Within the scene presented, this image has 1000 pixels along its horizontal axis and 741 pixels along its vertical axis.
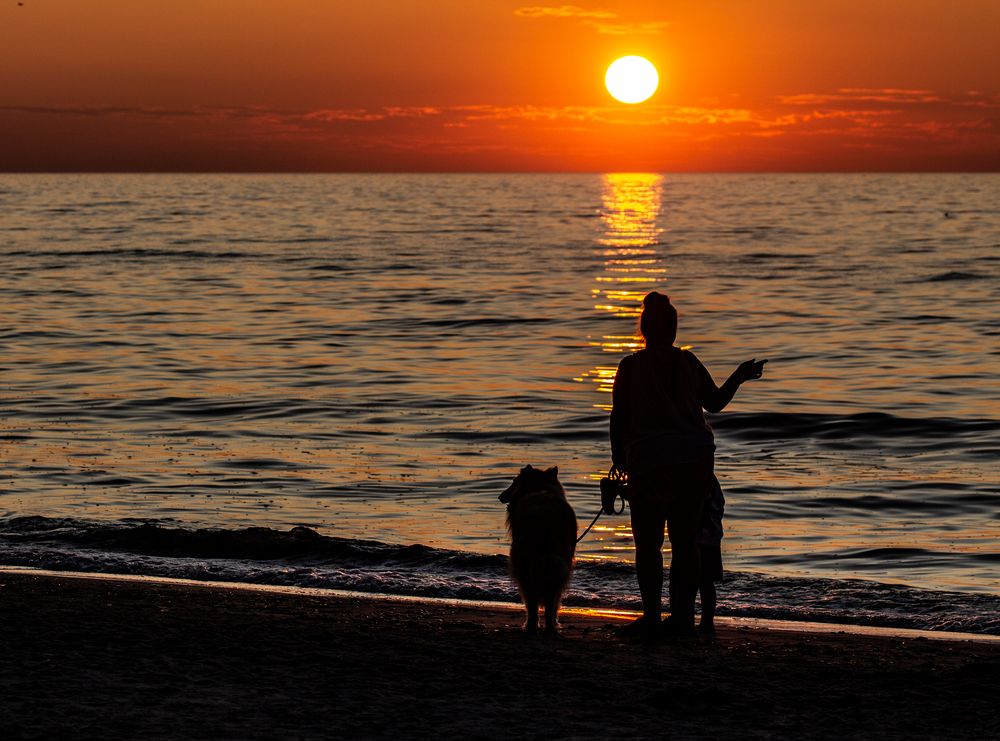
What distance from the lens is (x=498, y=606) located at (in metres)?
8.02

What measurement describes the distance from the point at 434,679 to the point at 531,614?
1244mm

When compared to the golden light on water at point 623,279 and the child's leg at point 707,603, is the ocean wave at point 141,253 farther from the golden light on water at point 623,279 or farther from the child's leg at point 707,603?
the child's leg at point 707,603

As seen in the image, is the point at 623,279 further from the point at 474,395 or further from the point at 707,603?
the point at 707,603

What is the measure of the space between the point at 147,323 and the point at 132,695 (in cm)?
2446

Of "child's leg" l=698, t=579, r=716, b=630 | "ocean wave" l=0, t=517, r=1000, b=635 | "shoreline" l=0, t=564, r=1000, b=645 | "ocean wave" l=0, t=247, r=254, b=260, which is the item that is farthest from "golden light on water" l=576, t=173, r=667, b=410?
"ocean wave" l=0, t=247, r=254, b=260

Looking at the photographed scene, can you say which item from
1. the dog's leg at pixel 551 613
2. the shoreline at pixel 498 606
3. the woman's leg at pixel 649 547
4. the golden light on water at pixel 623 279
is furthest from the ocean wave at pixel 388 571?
the golden light on water at pixel 623 279

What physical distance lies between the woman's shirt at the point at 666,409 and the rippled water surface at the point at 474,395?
324cm

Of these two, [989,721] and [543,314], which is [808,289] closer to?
[543,314]

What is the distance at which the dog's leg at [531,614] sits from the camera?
666 centimetres

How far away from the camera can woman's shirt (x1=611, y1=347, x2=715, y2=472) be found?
6.23 m

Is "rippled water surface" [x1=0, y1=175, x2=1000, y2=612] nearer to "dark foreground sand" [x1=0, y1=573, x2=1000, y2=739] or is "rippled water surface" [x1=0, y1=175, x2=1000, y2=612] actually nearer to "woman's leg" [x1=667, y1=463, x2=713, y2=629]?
"woman's leg" [x1=667, y1=463, x2=713, y2=629]

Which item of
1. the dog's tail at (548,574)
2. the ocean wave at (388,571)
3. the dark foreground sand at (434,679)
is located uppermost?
the dog's tail at (548,574)

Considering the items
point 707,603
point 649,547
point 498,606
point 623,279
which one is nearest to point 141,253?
point 623,279

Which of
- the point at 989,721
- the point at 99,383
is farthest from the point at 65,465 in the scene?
the point at 989,721
